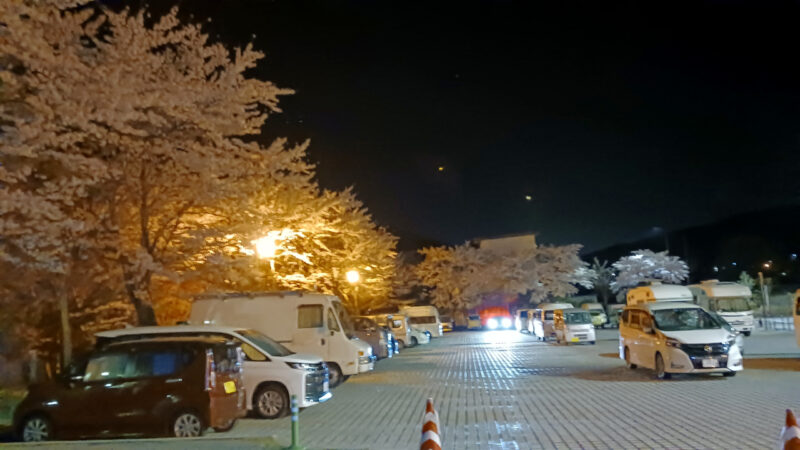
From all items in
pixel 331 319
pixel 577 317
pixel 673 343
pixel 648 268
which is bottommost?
pixel 673 343

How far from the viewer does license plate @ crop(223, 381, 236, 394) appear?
11.9 m

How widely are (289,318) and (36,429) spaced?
25.5 ft

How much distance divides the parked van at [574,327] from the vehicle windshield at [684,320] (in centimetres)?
1617

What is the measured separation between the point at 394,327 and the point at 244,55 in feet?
74.5

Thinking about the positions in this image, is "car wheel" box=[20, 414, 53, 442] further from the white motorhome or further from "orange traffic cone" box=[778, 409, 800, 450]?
the white motorhome

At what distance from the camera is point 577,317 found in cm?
3622

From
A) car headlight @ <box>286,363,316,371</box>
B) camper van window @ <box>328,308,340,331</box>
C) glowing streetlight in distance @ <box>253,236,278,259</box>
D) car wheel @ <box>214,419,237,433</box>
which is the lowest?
car wheel @ <box>214,419,237,433</box>

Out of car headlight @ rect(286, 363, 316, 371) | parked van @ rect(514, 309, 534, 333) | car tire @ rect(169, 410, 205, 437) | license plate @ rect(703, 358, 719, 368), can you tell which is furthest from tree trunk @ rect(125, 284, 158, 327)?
parked van @ rect(514, 309, 534, 333)

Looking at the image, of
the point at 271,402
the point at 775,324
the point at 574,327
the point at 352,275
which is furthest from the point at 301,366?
the point at 775,324

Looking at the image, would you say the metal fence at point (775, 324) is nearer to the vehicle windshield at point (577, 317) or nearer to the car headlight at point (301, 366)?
the vehicle windshield at point (577, 317)

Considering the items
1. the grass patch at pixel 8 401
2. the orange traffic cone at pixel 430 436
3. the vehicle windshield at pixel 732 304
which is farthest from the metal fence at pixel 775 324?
the orange traffic cone at pixel 430 436

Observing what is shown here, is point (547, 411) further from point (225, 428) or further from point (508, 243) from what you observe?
point (508, 243)

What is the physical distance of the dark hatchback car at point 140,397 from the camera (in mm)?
11602

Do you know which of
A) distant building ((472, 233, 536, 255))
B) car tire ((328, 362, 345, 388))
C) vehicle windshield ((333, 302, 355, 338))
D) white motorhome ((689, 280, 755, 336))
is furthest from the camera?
distant building ((472, 233, 536, 255))
